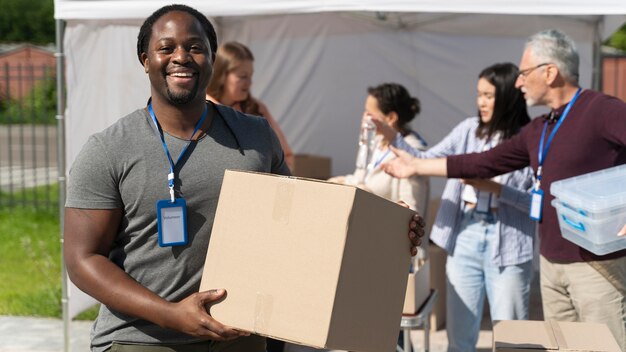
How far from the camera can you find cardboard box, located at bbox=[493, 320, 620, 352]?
2.65 meters

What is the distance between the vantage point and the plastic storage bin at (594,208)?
2781 millimetres

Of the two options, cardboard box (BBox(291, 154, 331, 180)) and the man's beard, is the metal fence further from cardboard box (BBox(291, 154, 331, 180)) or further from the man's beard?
the man's beard

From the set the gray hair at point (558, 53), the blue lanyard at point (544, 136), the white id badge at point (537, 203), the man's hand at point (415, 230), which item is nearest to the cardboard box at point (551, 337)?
the white id badge at point (537, 203)

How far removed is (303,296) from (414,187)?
2271mm

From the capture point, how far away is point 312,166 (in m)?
6.88

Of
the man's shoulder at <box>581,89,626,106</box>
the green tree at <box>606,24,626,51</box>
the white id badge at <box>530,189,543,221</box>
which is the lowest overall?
the white id badge at <box>530,189,543,221</box>

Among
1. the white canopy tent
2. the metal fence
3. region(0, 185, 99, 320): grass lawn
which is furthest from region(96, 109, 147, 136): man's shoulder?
the metal fence

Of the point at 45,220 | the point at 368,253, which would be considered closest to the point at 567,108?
the point at 368,253

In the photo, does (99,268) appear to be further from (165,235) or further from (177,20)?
(177,20)

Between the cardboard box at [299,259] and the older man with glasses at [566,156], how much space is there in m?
1.46

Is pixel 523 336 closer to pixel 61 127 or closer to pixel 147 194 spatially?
pixel 147 194

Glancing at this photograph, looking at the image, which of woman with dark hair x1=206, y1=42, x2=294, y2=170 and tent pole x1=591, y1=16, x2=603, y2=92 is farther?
tent pole x1=591, y1=16, x2=603, y2=92

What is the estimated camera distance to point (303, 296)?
5.95 feet

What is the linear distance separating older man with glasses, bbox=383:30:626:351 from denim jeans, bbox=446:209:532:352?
A: 1.22ft
